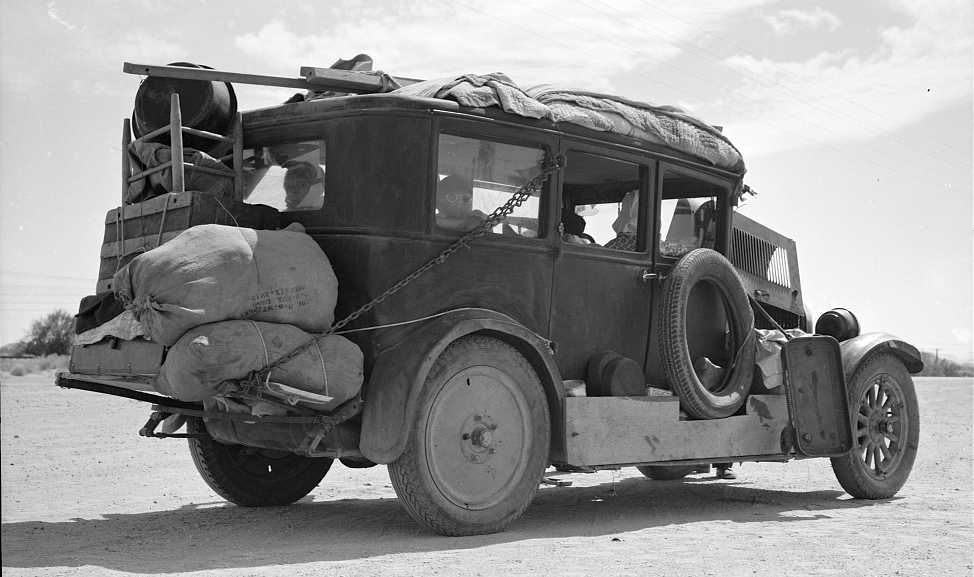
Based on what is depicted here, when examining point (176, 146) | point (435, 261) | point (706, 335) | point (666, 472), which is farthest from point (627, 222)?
point (666, 472)

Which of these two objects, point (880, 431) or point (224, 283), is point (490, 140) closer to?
point (224, 283)

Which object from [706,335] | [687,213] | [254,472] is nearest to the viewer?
[254,472]

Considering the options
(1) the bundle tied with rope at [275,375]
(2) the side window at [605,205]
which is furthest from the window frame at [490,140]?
(2) the side window at [605,205]

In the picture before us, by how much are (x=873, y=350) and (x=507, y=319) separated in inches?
151

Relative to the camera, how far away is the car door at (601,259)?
290 inches

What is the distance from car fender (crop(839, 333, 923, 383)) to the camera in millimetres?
8977

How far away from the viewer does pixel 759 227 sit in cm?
973

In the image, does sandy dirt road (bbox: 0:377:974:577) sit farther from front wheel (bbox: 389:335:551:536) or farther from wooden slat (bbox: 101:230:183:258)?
wooden slat (bbox: 101:230:183:258)

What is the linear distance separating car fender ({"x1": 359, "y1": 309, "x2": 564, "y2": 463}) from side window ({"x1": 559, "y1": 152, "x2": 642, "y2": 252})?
5.17 feet

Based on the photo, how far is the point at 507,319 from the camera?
6.68 m

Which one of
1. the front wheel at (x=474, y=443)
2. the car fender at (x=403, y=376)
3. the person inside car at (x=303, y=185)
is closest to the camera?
the car fender at (x=403, y=376)

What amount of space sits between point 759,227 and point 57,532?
19.6 ft

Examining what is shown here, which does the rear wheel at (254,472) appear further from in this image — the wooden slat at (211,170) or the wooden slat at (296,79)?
the wooden slat at (296,79)

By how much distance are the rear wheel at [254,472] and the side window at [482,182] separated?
2.30m
